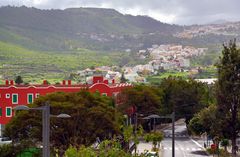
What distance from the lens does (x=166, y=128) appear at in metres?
79.8

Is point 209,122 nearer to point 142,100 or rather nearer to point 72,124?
point 72,124

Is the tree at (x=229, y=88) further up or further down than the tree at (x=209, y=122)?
further up

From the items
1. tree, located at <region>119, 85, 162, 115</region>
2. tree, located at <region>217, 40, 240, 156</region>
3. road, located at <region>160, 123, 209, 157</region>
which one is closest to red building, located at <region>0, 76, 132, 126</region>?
tree, located at <region>119, 85, 162, 115</region>

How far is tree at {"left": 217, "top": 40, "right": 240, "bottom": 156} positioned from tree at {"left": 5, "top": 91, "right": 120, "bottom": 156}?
29.3 ft

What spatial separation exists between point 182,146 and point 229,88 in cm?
2012

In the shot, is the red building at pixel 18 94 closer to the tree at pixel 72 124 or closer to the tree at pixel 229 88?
the tree at pixel 72 124

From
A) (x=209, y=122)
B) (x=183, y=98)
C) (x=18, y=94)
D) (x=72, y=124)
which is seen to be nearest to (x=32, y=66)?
(x=183, y=98)

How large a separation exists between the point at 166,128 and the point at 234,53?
39134 mm

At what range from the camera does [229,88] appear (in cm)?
4100

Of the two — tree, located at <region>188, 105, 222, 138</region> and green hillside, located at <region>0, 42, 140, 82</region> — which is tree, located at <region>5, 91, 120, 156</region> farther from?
green hillside, located at <region>0, 42, 140, 82</region>

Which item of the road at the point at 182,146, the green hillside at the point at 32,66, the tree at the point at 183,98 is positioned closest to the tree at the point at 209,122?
the road at the point at 182,146

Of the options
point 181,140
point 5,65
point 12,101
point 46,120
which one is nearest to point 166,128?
point 181,140

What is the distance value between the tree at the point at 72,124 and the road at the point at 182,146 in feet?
27.1

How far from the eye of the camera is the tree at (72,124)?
43.7m
